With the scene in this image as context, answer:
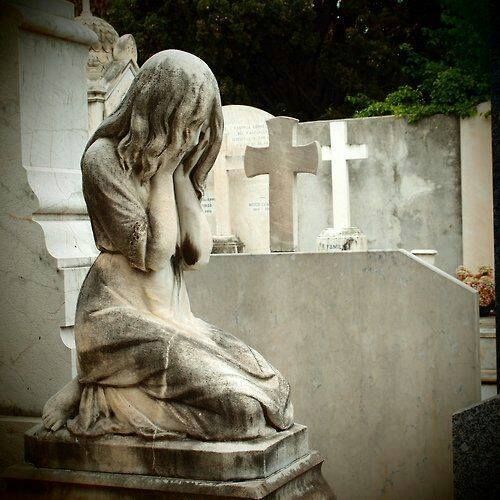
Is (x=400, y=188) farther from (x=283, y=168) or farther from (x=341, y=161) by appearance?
(x=283, y=168)

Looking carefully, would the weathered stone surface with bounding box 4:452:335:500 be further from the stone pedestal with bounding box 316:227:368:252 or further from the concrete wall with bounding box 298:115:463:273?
the concrete wall with bounding box 298:115:463:273

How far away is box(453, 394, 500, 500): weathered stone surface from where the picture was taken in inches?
176

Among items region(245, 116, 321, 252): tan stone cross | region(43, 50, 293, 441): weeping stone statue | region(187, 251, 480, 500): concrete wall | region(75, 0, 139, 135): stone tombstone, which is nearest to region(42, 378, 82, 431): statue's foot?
region(43, 50, 293, 441): weeping stone statue

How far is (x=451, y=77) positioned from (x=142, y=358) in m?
9.62

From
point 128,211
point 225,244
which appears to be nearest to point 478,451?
point 128,211

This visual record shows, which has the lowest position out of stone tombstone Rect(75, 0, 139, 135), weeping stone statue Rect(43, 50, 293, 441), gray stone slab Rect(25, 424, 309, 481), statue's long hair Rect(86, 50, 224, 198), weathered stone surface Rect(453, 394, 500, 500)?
weathered stone surface Rect(453, 394, 500, 500)

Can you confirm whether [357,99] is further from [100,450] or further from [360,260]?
[100,450]

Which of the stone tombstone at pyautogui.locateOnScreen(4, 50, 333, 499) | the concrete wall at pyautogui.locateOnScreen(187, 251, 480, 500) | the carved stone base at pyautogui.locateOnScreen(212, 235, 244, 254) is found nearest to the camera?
the stone tombstone at pyautogui.locateOnScreen(4, 50, 333, 499)

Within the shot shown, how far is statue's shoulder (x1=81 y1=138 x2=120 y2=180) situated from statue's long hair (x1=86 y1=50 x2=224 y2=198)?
0.10 ft

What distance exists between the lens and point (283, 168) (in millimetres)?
6828

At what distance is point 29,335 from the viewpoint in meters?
4.82

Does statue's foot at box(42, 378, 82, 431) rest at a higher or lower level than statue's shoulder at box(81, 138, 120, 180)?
lower

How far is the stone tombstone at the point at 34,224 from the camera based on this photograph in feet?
15.5

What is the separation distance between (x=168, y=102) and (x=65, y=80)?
1592mm
